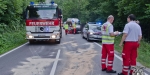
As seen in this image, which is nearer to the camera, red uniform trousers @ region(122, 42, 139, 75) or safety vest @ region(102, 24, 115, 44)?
red uniform trousers @ region(122, 42, 139, 75)

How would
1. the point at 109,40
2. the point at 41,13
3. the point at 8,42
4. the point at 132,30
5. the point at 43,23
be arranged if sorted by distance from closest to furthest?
the point at 132,30 < the point at 109,40 < the point at 43,23 < the point at 41,13 < the point at 8,42

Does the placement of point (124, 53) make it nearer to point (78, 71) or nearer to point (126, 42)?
point (126, 42)

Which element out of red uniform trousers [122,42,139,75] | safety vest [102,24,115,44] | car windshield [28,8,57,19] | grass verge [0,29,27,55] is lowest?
grass verge [0,29,27,55]

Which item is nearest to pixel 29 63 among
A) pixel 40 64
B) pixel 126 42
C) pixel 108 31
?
pixel 40 64

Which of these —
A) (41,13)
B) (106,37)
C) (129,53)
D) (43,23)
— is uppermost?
(41,13)

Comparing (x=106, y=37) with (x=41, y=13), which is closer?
(x=106, y=37)

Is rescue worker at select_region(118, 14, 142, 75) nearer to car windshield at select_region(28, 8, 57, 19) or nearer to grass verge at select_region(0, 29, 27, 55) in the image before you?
grass verge at select_region(0, 29, 27, 55)

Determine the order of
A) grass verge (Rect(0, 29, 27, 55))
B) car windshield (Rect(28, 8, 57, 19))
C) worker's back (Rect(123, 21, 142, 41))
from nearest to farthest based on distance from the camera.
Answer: worker's back (Rect(123, 21, 142, 41)) < grass verge (Rect(0, 29, 27, 55)) < car windshield (Rect(28, 8, 57, 19))

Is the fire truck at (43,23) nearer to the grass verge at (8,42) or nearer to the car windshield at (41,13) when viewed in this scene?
the car windshield at (41,13)

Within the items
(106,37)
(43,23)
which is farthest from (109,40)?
(43,23)

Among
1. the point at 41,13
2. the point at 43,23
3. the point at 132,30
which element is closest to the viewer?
the point at 132,30

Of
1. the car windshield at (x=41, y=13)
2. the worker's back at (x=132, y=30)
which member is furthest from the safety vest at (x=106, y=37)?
the car windshield at (x=41, y=13)

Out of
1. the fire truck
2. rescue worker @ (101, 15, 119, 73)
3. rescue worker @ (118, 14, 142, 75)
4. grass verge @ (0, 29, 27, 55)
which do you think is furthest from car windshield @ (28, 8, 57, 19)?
rescue worker @ (118, 14, 142, 75)

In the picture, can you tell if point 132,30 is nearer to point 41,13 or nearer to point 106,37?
point 106,37
